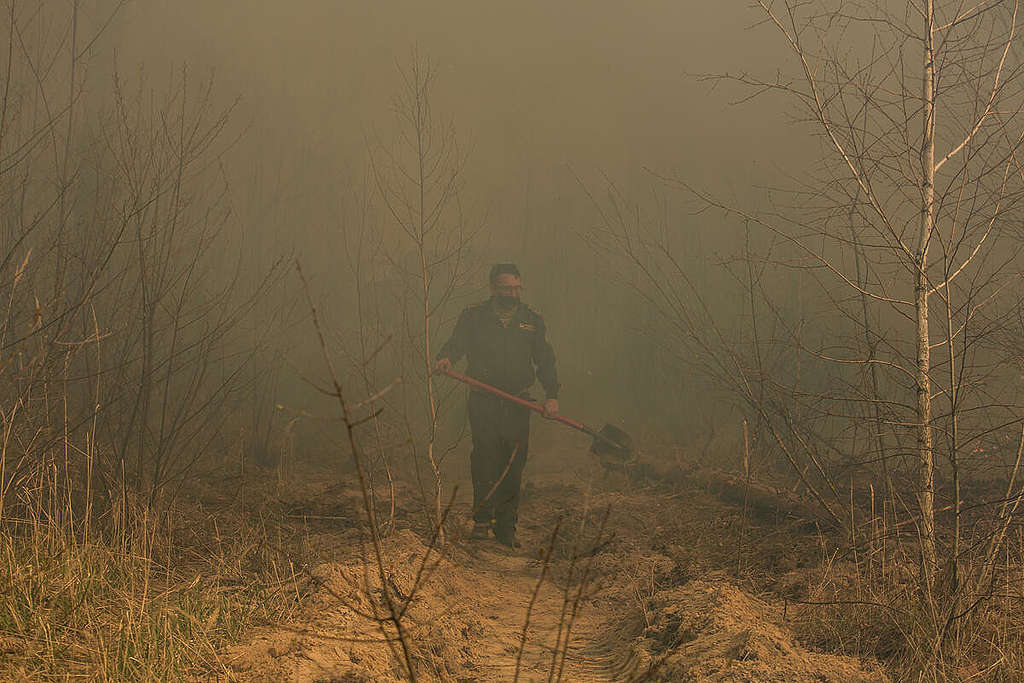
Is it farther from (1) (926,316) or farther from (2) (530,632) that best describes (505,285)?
(1) (926,316)

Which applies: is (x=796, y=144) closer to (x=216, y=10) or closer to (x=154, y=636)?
(x=216, y=10)

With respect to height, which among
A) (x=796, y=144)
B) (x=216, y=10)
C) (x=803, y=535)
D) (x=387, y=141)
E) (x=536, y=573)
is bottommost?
(x=536, y=573)

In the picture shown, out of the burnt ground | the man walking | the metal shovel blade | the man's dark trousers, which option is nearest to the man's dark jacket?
the man walking

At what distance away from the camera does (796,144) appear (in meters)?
19.1

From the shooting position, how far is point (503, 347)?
6.02 m

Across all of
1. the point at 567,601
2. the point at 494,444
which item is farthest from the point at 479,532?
the point at 567,601

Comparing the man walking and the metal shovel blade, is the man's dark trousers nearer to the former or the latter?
the man walking

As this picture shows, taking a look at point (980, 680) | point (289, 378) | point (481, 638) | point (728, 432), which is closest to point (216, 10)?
point (289, 378)

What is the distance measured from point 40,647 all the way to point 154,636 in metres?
0.37

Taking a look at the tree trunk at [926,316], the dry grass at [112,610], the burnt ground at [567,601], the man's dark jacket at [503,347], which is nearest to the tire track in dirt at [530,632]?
the burnt ground at [567,601]

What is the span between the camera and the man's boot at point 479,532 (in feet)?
18.6

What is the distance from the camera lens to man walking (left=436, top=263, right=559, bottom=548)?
19.0 feet

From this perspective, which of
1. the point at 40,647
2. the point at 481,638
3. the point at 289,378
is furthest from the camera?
the point at 289,378

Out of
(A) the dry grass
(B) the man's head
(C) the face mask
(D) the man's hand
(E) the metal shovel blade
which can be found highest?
(B) the man's head
